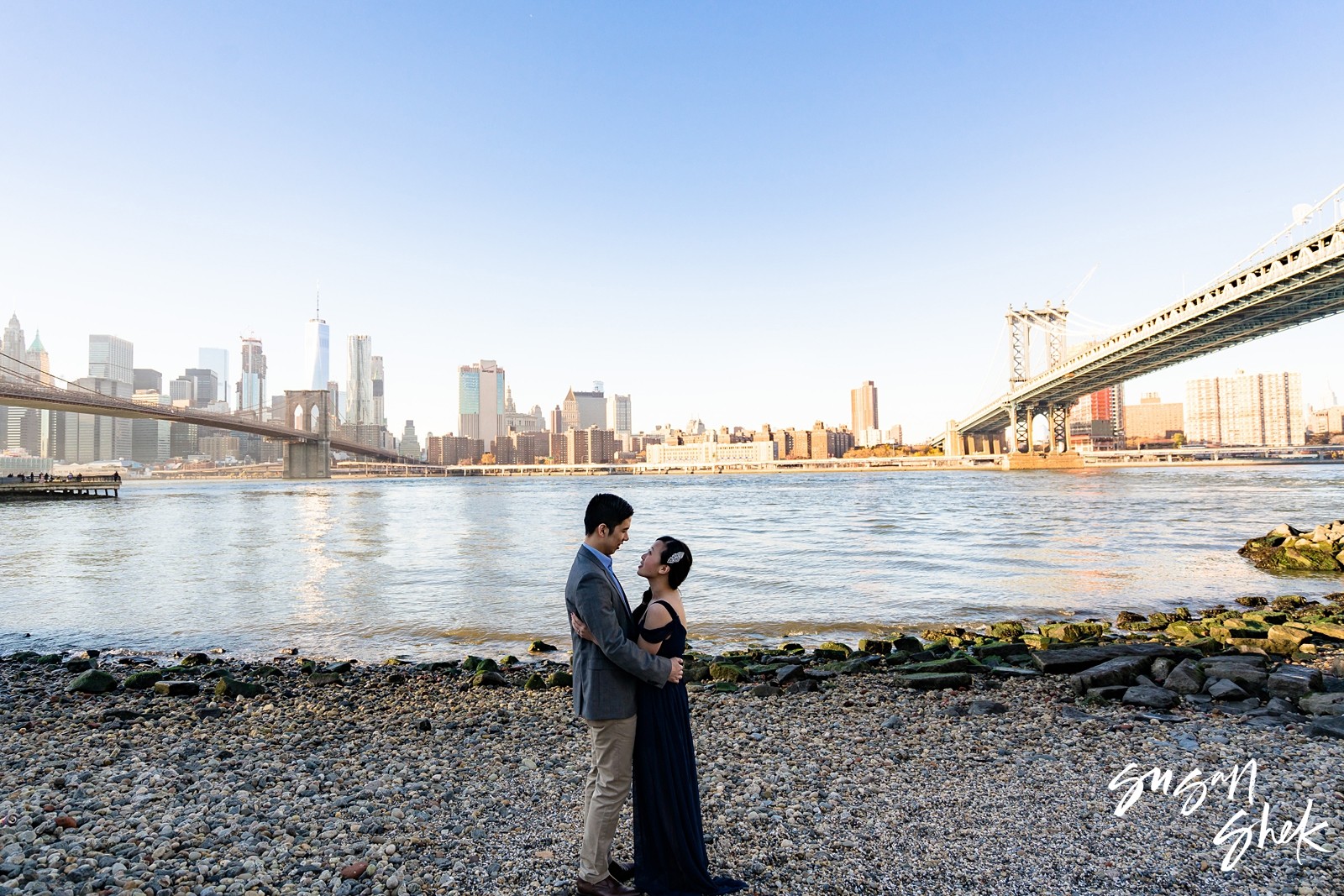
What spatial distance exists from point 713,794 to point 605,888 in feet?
3.65

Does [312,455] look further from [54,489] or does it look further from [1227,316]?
[1227,316]

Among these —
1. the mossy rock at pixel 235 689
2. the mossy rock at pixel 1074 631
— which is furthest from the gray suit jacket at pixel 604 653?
the mossy rock at pixel 1074 631

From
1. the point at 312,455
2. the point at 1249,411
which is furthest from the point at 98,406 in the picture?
the point at 1249,411

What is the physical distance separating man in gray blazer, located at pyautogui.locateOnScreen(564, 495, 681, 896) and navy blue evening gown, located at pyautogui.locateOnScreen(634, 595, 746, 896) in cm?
6

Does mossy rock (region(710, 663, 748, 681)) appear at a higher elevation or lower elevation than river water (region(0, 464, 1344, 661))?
higher

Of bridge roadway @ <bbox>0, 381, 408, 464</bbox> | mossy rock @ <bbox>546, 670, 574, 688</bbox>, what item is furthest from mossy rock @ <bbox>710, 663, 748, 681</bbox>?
bridge roadway @ <bbox>0, 381, 408, 464</bbox>

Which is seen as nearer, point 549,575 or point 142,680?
point 142,680

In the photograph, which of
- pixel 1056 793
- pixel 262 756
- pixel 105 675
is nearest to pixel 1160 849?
pixel 1056 793

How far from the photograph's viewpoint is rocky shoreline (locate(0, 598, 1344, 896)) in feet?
10.2

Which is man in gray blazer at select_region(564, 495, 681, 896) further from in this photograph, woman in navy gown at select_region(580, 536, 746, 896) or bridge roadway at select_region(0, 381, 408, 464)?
bridge roadway at select_region(0, 381, 408, 464)

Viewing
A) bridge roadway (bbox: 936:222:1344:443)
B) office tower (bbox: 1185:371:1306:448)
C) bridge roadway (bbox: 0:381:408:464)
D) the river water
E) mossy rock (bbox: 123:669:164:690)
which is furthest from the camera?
office tower (bbox: 1185:371:1306:448)

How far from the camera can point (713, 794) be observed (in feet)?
12.8

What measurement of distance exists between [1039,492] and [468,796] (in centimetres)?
4713
